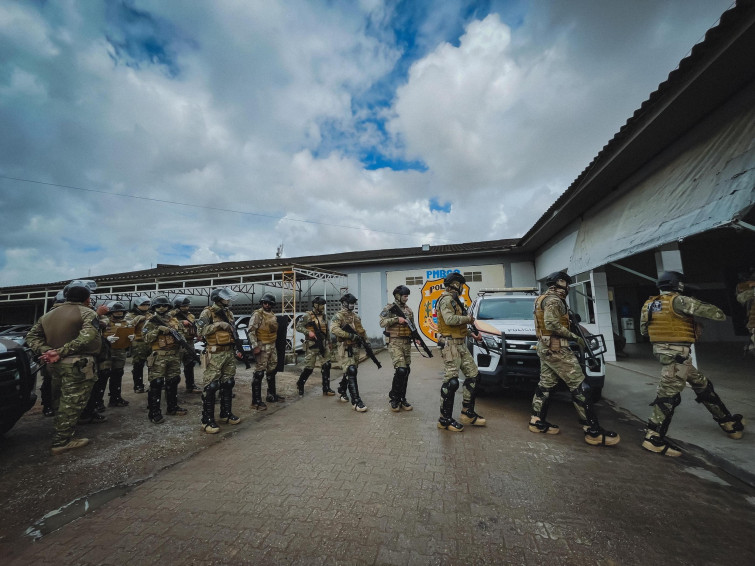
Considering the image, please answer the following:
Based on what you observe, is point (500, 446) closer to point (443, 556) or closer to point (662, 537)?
point (662, 537)

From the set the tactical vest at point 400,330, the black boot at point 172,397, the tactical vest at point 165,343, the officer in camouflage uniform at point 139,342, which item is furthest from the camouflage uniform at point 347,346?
the officer in camouflage uniform at point 139,342

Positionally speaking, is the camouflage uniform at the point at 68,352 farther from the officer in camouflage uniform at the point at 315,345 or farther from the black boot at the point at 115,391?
the officer in camouflage uniform at the point at 315,345

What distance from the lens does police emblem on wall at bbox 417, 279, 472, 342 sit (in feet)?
42.7

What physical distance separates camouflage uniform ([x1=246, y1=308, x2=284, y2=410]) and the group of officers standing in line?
0.02m

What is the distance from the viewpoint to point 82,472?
2975 millimetres

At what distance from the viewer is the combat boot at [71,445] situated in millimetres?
3359

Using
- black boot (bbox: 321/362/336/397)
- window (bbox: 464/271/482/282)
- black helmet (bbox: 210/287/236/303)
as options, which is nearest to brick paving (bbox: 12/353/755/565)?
black helmet (bbox: 210/287/236/303)

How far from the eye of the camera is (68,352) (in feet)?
11.2

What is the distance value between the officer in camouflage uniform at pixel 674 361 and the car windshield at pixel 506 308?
2.16 meters

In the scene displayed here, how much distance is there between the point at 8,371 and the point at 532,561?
5.11 metres

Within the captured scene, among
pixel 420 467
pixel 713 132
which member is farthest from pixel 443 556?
pixel 713 132

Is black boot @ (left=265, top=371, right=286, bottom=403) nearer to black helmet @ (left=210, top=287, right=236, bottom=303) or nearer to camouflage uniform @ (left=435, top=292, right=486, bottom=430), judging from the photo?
black helmet @ (left=210, top=287, right=236, bottom=303)

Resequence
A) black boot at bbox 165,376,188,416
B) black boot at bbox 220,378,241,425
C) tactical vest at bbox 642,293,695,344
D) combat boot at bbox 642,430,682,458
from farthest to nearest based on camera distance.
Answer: black boot at bbox 165,376,188,416 → black boot at bbox 220,378,241,425 → tactical vest at bbox 642,293,695,344 → combat boot at bbox 642,430,682,458

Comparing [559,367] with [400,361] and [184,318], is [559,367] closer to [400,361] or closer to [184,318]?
[400,361]
